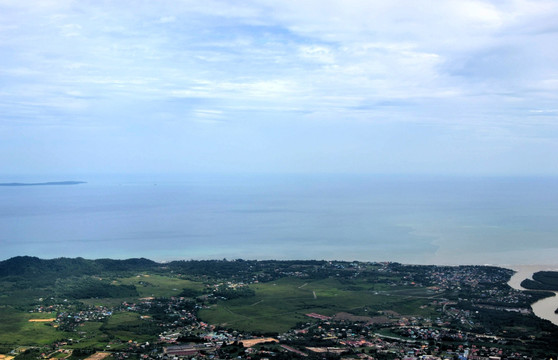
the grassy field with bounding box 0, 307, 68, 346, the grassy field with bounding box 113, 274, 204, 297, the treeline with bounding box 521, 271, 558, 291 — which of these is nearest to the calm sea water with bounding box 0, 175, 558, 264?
the treeline with bounding box 521, 271, 558, 291

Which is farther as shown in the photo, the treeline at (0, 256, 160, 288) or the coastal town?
the treeline at (0, 256, 160, 288)

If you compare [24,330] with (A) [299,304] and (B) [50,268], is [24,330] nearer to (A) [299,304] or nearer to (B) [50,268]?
(B) [50,268]

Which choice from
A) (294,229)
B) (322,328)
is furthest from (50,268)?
(294,229)

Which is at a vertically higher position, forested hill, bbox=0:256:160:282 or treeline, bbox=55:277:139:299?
forested hill, bbox=0:256:160:282

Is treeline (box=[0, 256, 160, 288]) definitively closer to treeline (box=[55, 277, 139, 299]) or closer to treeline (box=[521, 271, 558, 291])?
treeline (box=[55, 277, 139, 299])

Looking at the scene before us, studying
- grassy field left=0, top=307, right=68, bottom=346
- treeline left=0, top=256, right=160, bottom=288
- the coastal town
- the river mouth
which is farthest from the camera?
treeline left=0, top=256, right=160, bottom=288

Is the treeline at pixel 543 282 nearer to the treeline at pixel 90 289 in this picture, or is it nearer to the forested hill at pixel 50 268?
the treeline at pixel 90 289

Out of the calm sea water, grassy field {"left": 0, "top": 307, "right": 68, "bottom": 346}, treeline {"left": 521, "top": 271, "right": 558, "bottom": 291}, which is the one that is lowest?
grassy field {"left": 0, "top": 307, "right": 68, "bottom": 346}

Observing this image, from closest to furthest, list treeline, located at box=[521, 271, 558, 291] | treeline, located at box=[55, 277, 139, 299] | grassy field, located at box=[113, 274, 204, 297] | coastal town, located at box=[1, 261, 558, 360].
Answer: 1. coastal town, located at box=[1, 261, 558, 360]
2. treeline, located at box=[55, 277, 139, 299]
3. grassy field, located at box=[113, 274, 204, 297]
4. treeline, located at box=[521, 271, 558, 291]
